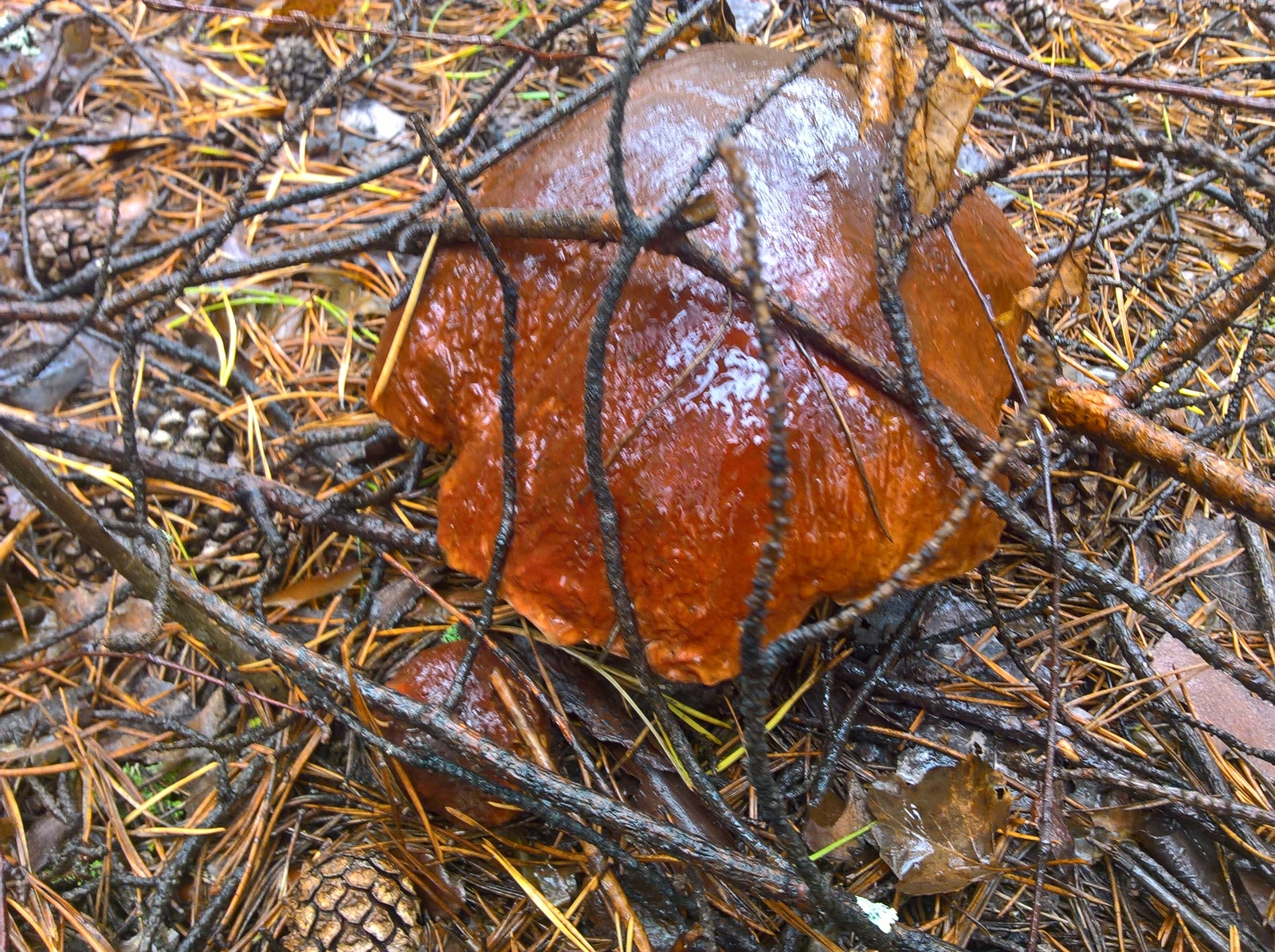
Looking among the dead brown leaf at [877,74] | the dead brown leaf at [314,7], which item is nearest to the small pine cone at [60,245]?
the dead brown leaf at [314,7]

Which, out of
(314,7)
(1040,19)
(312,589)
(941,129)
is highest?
(1040,19)

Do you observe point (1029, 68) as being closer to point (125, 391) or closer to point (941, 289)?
point (941, 289)

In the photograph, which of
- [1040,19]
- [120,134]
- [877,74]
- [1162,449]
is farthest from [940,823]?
[120,134]

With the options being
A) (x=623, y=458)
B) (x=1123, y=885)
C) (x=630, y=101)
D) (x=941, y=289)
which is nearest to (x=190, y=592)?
(x=623, y=458)

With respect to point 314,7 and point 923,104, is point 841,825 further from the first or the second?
point 314,7

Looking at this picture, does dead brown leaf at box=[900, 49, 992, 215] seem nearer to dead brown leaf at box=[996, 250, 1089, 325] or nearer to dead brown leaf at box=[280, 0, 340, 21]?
dead brown leaf at box=[996, 250, 1089, 325]

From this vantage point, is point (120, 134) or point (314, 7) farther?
point (314, 7)
